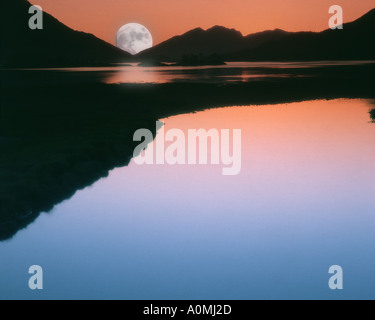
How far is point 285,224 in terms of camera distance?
1822cm

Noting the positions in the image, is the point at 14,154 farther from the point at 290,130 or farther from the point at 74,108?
the point at 74,108

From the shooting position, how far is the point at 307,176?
81.5 ft

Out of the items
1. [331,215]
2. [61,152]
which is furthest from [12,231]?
[331,215]

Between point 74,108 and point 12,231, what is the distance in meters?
34.7

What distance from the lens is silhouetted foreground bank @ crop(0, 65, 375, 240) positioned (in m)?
19.0

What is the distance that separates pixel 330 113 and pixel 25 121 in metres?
28.9

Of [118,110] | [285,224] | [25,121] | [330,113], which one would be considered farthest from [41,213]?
[330,113]

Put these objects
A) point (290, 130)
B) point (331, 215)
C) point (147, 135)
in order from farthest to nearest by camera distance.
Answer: point (290, 130) → point (147, 135) → point (331, 215)

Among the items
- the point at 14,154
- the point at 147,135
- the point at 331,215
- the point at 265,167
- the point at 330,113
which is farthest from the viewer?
the point at 330,113

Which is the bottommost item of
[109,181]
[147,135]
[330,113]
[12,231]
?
[12,231]

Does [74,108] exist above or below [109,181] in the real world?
above

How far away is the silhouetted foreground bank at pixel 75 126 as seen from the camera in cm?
1902

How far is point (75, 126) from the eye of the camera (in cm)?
3566

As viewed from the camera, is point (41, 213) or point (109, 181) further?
point (109, 181)
